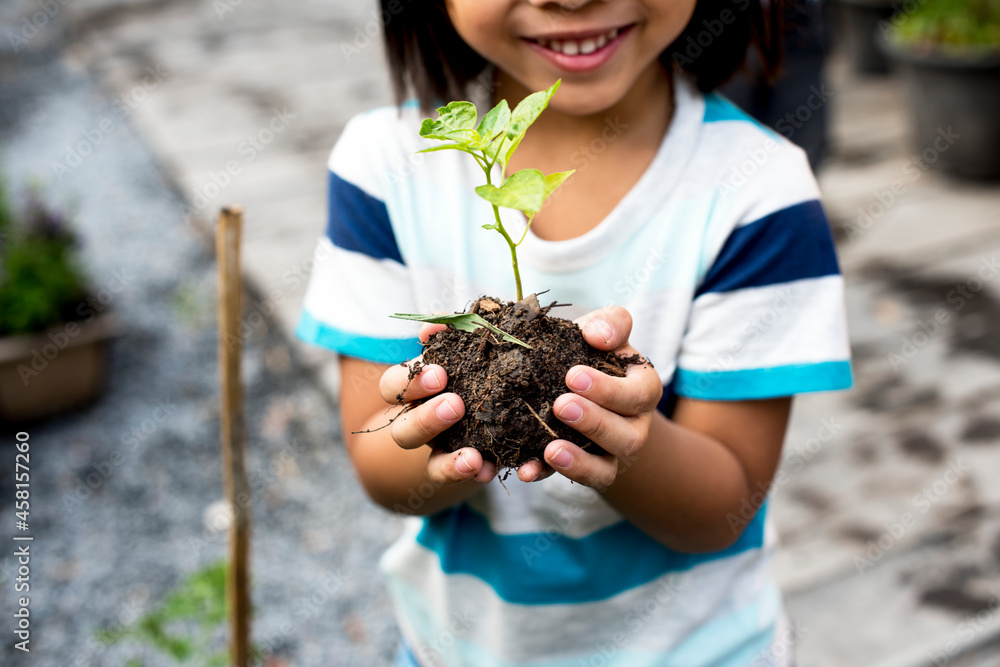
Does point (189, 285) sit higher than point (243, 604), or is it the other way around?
point (243, 604)

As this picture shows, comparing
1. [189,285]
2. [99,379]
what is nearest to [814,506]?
[99,379]

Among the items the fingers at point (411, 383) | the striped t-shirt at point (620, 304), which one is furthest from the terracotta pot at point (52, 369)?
the fingers at point (411, 383)

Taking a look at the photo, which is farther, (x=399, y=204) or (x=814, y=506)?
(x=814, y=506)

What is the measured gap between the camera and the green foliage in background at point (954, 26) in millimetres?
4082

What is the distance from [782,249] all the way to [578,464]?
1.55 ft

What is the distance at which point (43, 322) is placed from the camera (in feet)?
10.8

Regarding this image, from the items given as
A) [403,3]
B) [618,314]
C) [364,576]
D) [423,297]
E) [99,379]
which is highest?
[403,3]

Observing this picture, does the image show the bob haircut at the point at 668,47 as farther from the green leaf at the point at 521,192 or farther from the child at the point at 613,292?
the green leaf at the point at 521,192

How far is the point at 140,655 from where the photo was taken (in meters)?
2.46

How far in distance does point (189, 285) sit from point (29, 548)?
1.71m

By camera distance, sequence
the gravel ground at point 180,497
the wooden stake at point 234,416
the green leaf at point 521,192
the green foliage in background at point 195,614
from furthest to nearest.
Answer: the gravel ground at point 180,497
the green foliage in background at point 195,614
the wooden stake at point 234,416
the green leaf at point 521,192

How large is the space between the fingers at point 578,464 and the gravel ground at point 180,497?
5.81ft

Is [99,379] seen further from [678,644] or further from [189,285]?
[678,644]

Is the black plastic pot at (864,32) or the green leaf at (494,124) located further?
the black plastic pot at (864,32)
